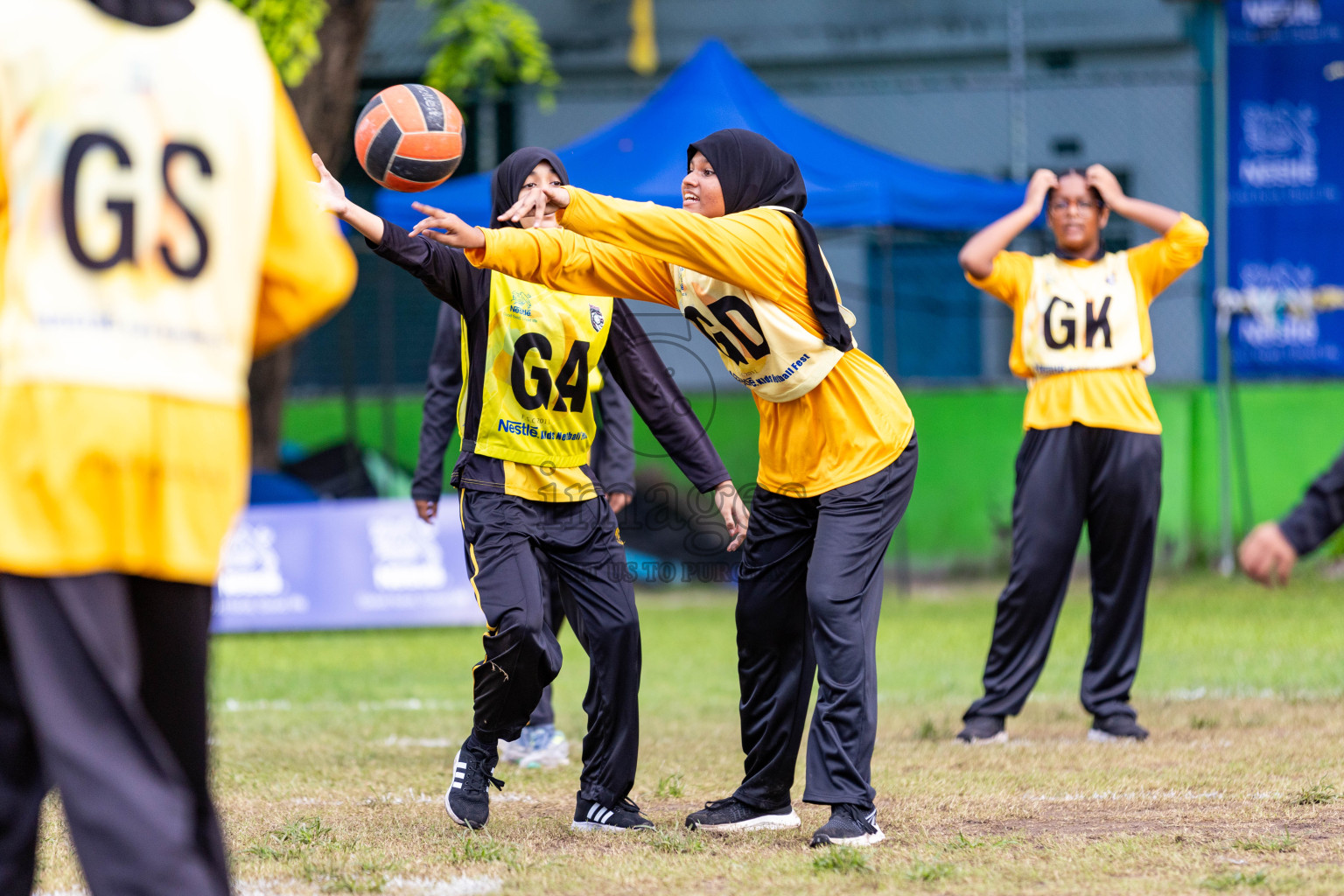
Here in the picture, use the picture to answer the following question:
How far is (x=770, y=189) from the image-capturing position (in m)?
4.77

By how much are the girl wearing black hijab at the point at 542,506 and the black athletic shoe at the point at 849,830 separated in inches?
26.3

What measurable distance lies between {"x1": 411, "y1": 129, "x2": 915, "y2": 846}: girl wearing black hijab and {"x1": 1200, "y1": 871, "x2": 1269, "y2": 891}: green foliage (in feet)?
3.32

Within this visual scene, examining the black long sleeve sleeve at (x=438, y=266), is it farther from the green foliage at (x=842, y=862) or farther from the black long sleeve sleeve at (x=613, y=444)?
the green foliage at (x=842, y=862)

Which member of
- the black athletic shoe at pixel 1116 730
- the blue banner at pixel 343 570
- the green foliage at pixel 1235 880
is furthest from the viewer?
the blue banner at pixel 343 570

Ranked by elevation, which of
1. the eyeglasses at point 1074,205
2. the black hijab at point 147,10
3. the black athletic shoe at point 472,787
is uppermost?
the black hijab at point 147,10

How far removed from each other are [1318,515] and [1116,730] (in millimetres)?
3435

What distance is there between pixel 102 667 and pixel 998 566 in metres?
12.3

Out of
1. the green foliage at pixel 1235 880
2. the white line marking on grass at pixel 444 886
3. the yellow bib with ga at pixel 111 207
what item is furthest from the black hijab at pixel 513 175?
the green foliage at pixel 1235 880

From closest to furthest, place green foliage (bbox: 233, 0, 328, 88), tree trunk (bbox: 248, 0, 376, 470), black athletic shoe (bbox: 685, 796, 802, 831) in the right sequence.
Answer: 1. black athletic shoe (bbox: 685, 796, 802, 831)
2. green foliage (bbox: 233, 0, 328, 88)
3. tree trunk (bbox: 248, 0, 376, 470)

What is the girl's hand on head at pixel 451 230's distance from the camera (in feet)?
13.6

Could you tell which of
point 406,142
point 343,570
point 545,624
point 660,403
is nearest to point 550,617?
point 545,624

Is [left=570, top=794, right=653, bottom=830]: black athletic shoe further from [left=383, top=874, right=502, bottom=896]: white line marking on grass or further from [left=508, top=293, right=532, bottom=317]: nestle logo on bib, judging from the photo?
[left=508, top=293, right=532, bottom=317]: nestle logo on bib

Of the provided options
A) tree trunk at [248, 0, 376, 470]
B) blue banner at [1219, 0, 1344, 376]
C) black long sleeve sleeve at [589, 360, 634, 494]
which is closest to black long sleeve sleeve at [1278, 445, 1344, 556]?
black long sleeve sleeve at [589, 360, 634, 494]

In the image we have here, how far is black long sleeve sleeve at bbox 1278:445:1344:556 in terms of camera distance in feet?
11.0
